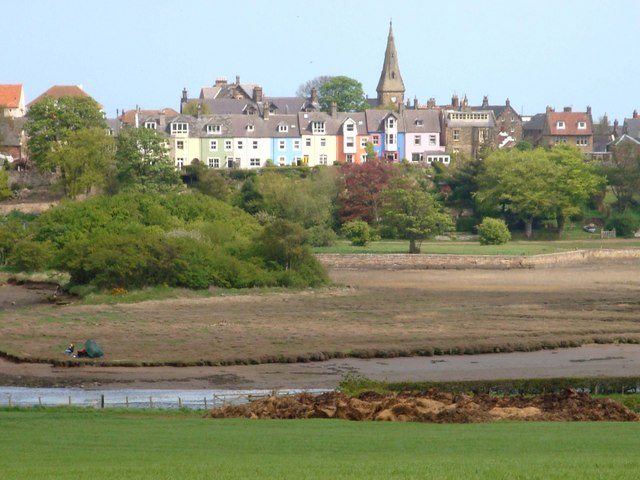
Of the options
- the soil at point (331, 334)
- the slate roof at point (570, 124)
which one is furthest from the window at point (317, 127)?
the soil at point (331, 334)

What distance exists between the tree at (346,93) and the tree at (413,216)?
67146 millimetres

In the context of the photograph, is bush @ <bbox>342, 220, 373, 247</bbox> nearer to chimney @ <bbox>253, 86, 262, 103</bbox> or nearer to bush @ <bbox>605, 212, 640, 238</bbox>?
bush @ <bbox>605, 212, 640, 238</bbox>

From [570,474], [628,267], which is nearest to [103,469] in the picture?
[570,474]

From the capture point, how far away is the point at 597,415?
2752cm

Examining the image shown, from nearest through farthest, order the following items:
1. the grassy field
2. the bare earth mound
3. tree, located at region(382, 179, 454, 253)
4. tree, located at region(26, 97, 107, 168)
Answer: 1. the bare earth mound
2. the grassy field
3. tree, located at region(382, 179, 454, 253)
4. tree, located at region(26, 97, 107, 168)

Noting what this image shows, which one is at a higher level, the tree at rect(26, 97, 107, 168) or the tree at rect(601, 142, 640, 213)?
the tree at rect(26, 97, 107, 168)

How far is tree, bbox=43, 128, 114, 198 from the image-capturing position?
317ft

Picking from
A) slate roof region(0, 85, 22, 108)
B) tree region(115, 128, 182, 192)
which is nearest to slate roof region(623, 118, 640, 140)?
tree region(115, 128, 182, 192)

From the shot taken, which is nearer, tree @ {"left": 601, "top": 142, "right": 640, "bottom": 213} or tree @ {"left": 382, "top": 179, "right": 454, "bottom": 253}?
tree @ {"left": 382, "top": 179, "right": 454, "bottom": 253}

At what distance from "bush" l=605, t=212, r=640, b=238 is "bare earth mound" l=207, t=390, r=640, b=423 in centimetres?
7021

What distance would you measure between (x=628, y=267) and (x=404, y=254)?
13877 mm

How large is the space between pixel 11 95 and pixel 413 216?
77.0m

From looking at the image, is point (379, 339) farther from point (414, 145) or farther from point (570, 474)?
point (414, 145)

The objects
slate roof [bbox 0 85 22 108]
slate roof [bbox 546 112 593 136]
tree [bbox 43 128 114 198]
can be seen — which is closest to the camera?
tree [bbox 43 128 114 198]
